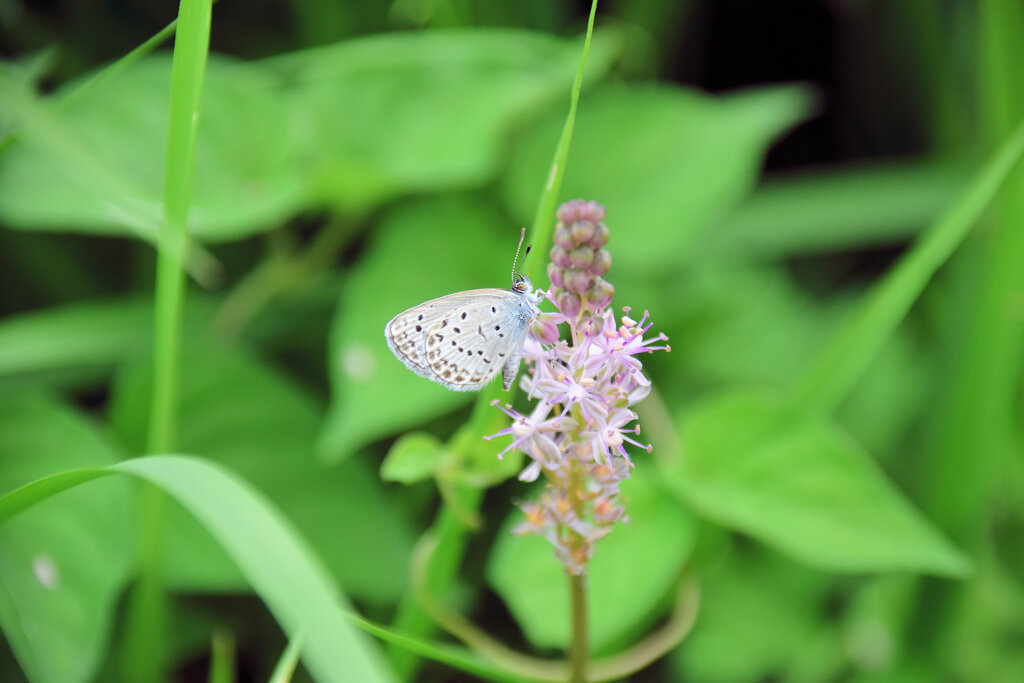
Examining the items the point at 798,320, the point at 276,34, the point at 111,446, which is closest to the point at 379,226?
the point at 111,446

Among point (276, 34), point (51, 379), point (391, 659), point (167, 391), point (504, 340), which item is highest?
point (276, 34)

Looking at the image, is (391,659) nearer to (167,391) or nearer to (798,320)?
(167,391)

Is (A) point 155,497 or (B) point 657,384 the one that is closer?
(A) point 155,497

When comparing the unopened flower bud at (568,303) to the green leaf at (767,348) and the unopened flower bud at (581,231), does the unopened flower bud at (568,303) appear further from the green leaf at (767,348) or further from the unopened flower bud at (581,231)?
the green leaf at (767,348)

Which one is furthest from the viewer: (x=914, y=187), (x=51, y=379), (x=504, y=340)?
(x=914, y=187)

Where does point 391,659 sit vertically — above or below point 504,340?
below

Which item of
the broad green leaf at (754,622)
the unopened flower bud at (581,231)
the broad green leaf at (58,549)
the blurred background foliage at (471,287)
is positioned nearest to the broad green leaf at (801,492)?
the blurred background foliage at (471,287)
